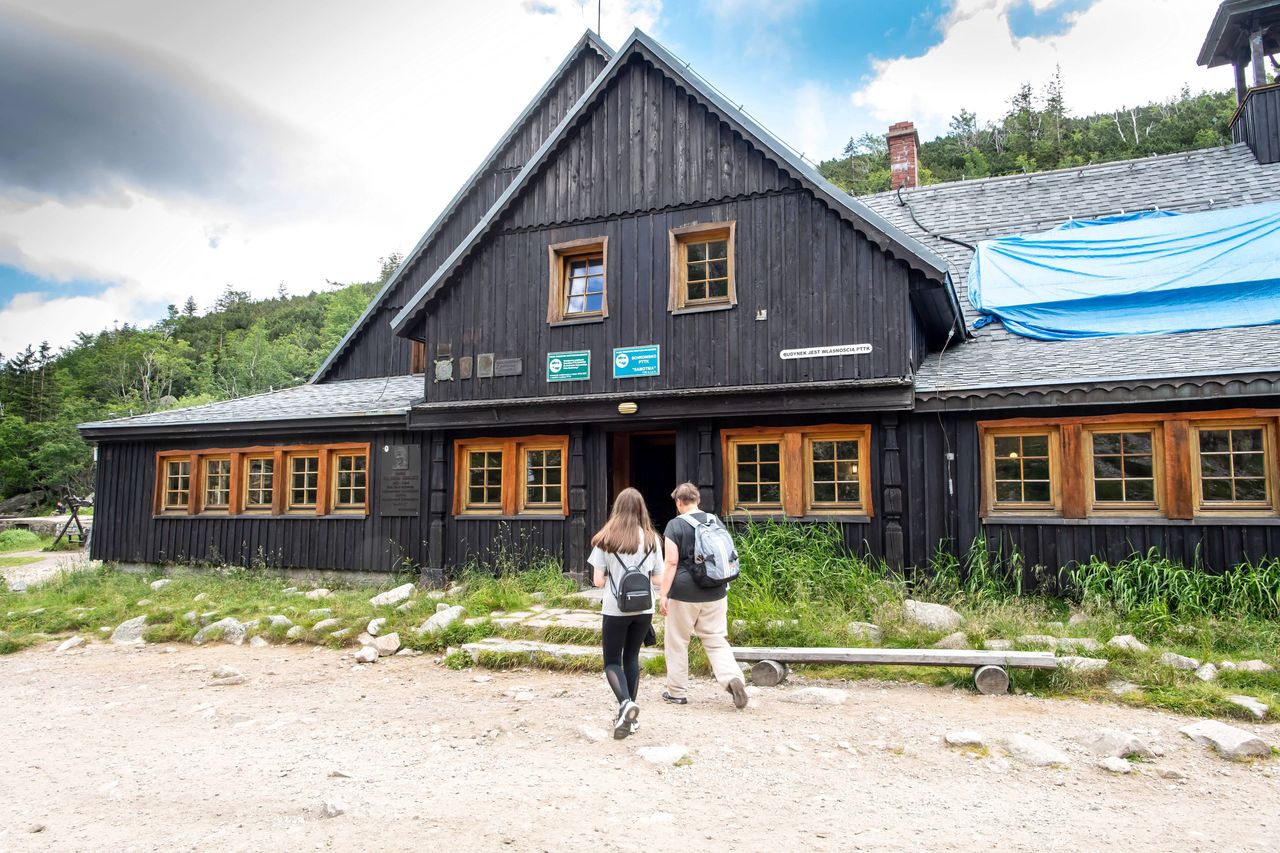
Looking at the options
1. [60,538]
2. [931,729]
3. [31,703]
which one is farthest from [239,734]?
[60,538]

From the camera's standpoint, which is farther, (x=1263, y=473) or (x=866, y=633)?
(x=1263, y=473)

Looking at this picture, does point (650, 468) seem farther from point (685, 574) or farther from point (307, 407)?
point (685, 574)

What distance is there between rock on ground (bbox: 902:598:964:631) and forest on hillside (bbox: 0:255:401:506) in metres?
48.1

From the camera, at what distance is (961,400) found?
352 inches

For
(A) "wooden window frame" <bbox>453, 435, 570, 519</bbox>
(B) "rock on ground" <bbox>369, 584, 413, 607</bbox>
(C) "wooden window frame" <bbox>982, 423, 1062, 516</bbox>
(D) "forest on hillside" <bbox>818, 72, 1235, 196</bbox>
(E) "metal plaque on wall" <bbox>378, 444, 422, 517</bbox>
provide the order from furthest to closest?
(D) "forest on hillside" <bbox>818, 72, 1235, 196</bbox> < (E) "metal plaque on wall" <bbox>378, 444, 422, 517</bbox> < (A) "wooden window frame" <bbox>453, 435, 570, 519</bbox> < (B) "rock on ground" <bbox>369, 584, 413, 607</bbox> < (C) "wooden window frame" <bbox>982, 423, 1062, 516</bbox>

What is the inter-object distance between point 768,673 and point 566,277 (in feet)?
22.4

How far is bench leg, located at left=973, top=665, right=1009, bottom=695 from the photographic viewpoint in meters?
6.09

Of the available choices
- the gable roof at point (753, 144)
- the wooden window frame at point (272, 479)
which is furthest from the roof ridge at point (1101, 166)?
the wooden window frame at point (272, 479)

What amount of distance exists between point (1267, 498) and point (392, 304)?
15.4 m

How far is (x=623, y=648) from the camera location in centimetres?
570

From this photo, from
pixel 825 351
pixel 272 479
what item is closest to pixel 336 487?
pixel 272 479

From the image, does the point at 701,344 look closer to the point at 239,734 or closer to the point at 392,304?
the point at 239,734

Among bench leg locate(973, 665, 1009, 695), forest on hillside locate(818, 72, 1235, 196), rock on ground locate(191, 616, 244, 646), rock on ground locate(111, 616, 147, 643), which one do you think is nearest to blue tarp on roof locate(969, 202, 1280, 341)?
bench leg locate(973, 665, 1009, 695)

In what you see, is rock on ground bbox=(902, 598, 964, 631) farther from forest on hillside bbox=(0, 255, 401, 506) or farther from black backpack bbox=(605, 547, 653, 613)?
forest on hillside bbox=(0, 255, 401, 506)
